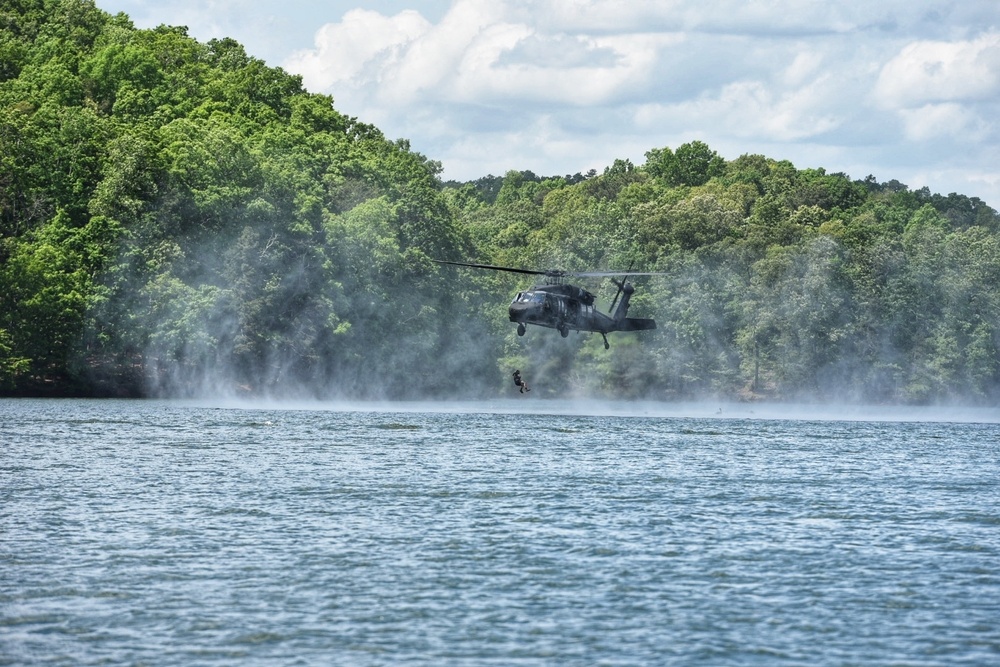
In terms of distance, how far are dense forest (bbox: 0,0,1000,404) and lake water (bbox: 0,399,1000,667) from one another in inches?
1628

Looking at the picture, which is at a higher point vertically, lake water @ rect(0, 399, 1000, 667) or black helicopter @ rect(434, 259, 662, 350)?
black helicopter @ rect(434, 259, 662, 350)

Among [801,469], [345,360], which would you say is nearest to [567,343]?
[345,360]

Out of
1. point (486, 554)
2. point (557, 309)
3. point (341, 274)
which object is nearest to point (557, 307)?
point (557, 309)

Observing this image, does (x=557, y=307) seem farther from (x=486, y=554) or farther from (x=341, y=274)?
(x=341, y=274)

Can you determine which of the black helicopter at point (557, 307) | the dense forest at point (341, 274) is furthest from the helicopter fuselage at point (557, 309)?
the dense forest at point (341, 274)

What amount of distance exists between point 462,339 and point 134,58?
43.5 metres

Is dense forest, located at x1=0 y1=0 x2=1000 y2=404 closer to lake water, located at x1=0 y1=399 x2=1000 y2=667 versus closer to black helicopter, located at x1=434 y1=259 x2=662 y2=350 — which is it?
lake water, located at x1=0 y1=399 x2=1000 y2=667

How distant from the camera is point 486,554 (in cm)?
3703

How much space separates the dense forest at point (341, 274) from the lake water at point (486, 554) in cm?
4136

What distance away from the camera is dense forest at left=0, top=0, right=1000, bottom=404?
110938mm

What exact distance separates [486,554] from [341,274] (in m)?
85.5

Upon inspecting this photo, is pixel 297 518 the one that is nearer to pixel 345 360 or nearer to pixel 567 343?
pixel 345 360

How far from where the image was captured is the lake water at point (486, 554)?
27.4 meters

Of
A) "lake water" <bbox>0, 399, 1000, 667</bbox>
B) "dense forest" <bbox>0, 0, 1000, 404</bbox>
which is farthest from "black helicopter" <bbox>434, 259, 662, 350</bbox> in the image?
"dense forest" <bbox>0, 0, 1000, 404</bbox>
